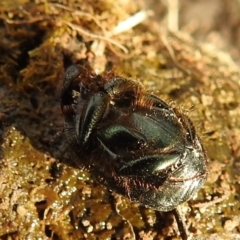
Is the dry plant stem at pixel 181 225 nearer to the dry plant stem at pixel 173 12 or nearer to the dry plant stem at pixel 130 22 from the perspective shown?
the dry plant stem at pixel 130 22

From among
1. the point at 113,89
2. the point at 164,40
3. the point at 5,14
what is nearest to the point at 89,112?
the point at 113,89

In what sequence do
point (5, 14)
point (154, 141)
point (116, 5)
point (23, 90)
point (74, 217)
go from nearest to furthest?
point (154, 141) → point (74, 217) → point (23, 90) → point (5, 14) → point (116, 5)

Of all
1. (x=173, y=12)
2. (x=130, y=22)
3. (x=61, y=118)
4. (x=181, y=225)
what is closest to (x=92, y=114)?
(x=61, y=118)

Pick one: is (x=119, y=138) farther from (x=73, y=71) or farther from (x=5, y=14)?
(x=5, y=14)

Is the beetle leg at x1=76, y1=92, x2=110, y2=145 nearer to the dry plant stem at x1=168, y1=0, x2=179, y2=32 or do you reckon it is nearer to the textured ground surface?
the textured ground surface

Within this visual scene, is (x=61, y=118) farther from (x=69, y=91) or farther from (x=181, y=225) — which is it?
(x=181, y=225)

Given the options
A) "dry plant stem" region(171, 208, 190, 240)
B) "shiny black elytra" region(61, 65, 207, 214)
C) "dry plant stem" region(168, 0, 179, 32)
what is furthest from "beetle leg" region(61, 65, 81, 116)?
"dry plant stem" region(168, 0, 179, 32)

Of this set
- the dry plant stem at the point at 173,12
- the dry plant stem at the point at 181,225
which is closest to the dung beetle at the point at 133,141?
the dry plant stem at the point at 181,225
